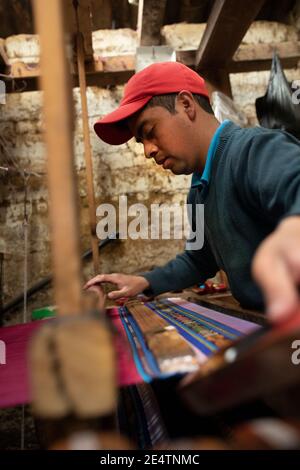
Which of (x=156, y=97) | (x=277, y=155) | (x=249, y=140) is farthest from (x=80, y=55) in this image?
(x=277, y=155)

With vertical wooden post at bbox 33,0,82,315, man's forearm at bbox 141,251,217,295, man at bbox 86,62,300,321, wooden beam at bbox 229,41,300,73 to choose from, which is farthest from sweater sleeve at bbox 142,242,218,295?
wooden beam at bbox 229,41,300,73

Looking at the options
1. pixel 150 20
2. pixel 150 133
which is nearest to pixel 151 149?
pixel 150 133

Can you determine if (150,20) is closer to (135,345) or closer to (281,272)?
(135,345)

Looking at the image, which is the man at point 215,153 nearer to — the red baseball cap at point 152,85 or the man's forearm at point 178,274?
the red baseball cap at point 152,85

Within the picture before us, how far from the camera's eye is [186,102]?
5.27 feet

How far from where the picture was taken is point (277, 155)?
45.1 inches

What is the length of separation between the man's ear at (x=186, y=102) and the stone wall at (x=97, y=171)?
2036 millimetres

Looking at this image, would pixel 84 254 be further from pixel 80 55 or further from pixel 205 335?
pixel 205 335

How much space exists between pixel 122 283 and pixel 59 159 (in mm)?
1523

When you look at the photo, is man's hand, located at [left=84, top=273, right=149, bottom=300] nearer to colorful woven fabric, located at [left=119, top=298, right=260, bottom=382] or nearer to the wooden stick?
colorful woven fabric, located at [left=119, top=298, right=260, bottom=382]

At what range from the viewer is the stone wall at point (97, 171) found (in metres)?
3.48

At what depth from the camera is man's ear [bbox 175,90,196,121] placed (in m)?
1.59
